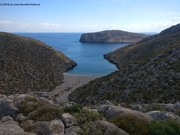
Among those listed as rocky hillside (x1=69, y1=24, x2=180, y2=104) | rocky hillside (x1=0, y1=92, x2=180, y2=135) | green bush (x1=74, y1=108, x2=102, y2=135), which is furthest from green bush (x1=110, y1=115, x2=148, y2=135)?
rocky hillside (x1=69, y1=24, x2=180, y2=104)

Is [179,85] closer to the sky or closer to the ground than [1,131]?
closer to the ground

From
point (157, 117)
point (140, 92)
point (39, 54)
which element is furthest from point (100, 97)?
point (39, 54)

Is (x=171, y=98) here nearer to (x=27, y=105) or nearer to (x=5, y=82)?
(x=27, y=105)

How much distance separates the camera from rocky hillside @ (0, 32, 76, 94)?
47359 mm

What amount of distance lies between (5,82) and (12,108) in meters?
38.2

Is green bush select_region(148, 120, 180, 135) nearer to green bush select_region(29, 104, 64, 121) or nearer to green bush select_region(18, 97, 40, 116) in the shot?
green bush select_region(29, 104, 64, 121)

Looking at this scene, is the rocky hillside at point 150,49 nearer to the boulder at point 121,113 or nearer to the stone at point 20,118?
the boulder at point 121,113

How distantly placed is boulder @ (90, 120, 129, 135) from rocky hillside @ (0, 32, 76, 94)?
40.3 meters

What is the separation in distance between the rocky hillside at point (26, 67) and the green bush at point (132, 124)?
4069 cm

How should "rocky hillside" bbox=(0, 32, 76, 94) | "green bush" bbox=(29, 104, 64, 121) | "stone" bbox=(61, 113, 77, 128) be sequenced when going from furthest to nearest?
"rocky hillside" bbox=(0, 32, 76, 94)
"green bush" bbox=(29, 104, 64, 121)
"stone" bbox=(61, 113, 77, 128)

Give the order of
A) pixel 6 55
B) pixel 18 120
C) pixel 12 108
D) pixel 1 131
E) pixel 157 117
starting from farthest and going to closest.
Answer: pixel 6 55 < pixel 12 108 < pixel 157 117 < pixel 18 120 < pixel 1 131

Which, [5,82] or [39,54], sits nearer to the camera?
[5,82]

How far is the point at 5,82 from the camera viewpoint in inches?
1794

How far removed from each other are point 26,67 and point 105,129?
54.3 m
